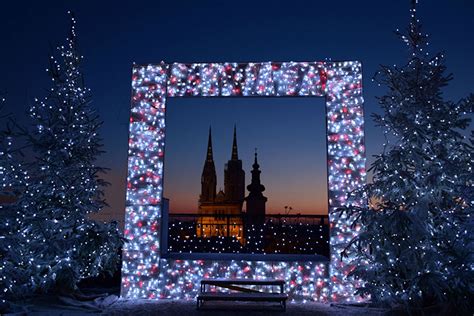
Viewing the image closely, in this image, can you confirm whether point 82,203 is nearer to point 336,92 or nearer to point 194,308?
point 194,308

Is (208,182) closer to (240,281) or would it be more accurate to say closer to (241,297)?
(240,281)

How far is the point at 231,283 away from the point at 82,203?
3.33 m

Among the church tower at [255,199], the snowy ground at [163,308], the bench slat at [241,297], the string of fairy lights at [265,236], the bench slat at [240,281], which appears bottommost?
the snowy ground at [163,308]

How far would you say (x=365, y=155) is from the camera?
7.94 metres

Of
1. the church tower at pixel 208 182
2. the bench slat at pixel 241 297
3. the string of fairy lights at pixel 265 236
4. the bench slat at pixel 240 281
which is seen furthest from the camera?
the church tower at pixel 208 182

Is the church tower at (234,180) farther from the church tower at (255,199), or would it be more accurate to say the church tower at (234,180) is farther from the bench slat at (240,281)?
the bench slat at (240,281)

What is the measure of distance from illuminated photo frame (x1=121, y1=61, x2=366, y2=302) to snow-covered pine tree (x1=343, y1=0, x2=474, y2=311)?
95 cm

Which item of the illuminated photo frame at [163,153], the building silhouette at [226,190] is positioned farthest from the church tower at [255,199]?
the building silhouette at [226,190]

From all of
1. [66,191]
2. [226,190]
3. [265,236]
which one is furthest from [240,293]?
[226,190]

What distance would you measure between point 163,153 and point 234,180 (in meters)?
74.8

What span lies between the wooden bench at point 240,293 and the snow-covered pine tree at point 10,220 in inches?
114

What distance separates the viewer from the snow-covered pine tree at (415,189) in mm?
6105

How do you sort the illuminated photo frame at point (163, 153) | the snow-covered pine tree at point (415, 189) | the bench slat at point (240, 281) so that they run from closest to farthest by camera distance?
the snow-covered pine tree at point (415, 189)
the bench slat at point (240, 281)
the illuminated photo frame at point (163, 153)

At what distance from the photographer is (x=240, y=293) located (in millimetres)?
7047
